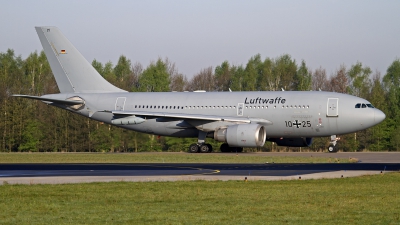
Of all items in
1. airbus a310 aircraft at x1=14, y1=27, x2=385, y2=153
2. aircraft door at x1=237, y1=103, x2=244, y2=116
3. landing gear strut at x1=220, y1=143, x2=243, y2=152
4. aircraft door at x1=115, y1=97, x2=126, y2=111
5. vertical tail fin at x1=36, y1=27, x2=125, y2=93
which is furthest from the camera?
vertical tail fin at x1=36, y1=27, x2=125, y2=93

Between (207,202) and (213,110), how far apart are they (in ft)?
102

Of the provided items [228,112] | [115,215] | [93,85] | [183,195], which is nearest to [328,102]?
[228,112]

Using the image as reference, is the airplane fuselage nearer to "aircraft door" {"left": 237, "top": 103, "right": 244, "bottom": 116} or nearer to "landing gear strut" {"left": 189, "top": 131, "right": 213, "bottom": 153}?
"aircraft door" {"left": 237, "top": 103, "right": 244, "bottom": 116}

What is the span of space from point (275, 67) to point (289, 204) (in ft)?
267

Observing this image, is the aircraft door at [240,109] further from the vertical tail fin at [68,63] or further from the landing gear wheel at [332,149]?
the vertical tail fin at [68,63]

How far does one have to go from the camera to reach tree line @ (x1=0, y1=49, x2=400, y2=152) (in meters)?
58.7

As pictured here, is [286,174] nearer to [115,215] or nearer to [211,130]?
[115,215]

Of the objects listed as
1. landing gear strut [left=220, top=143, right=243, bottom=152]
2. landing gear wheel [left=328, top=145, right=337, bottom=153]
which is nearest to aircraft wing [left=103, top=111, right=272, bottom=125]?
landing gear strut [left=220, top=143, right=243, bottom=152]

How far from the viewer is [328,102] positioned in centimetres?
4403

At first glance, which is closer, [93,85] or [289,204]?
[289,204]

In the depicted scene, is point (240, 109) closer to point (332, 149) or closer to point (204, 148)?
point (204, 148)

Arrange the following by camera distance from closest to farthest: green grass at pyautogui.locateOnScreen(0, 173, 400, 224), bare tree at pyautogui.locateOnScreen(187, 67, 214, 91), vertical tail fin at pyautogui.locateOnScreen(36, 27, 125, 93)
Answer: green grass at pyautogui.locateOnScreen(0, 173, 400, 224) → vertical tail fin at pyautogui.locateOnScreen(36, 27, 125, 93) → bare tree at pyautogui.locateOnScreen(187, 67, 214, 91)

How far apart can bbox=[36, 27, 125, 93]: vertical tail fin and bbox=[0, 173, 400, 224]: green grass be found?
3163 centimetres

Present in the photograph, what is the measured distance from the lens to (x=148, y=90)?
89.3 metres
